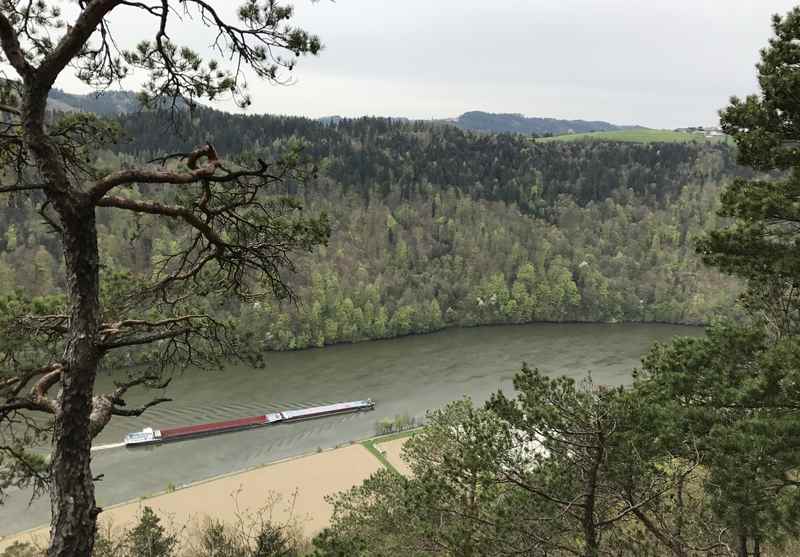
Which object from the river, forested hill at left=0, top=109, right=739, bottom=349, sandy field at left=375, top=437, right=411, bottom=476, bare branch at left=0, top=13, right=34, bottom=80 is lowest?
the river

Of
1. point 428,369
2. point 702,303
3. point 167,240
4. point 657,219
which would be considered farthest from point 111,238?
point 657,219

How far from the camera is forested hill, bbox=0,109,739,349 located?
40.5m

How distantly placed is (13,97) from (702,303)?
54586mm

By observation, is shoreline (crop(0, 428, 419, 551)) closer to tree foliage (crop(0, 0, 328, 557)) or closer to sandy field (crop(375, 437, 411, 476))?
sandy field (crop(375, 437, 411, 476))

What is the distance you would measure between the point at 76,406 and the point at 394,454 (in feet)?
59.4

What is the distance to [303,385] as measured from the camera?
28.4 m

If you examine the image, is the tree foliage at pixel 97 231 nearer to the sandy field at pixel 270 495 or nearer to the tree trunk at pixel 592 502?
the tree trunk at pixel 592 502

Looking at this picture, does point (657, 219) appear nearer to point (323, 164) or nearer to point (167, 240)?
point (167, 240)

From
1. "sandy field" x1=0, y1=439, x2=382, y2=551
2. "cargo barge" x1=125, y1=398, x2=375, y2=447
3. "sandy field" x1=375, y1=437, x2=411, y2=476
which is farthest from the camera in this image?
"cargo barge" x1=125, y1=398, x2=375, y2=447

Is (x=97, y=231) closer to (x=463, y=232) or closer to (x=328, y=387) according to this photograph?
(x=328, y=387)

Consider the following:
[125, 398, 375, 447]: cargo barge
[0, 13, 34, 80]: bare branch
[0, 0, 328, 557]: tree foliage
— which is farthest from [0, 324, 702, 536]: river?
[0, 13, 34, 80]: bare branch

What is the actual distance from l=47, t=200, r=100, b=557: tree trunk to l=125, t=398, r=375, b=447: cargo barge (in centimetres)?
2016

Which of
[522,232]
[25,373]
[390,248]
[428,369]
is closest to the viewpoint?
[25,373]

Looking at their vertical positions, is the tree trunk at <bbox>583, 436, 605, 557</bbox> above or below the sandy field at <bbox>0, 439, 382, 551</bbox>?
above
